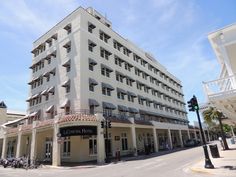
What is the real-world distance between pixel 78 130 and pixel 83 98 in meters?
5.72

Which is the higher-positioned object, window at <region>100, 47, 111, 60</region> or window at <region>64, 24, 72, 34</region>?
window at <region>64, 24, 72, 34</region>

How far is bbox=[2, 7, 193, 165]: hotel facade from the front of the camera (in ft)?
87.3

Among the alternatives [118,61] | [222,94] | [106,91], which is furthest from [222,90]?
[118,61]

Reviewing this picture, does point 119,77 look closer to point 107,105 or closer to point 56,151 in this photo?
point 107,105

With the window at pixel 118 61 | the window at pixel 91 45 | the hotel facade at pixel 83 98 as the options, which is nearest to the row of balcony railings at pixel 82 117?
the hotel facade at pixel 83 98

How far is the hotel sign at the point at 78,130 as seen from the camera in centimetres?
2370

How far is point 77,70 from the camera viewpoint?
97.4 ft

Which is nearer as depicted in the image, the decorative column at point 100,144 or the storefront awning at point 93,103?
the decorative column at point 100,144

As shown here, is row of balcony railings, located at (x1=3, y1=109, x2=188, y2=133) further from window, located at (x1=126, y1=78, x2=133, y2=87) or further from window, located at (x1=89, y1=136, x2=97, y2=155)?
window, located at (x1=126, y1=78, x2=133, y2=87)

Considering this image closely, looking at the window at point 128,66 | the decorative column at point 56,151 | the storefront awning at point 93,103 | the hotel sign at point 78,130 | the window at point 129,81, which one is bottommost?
the decorative column at point 56,151

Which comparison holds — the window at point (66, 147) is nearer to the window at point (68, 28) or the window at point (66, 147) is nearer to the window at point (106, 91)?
the window at point (106, 91)

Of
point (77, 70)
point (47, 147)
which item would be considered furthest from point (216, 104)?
point (47, 147)

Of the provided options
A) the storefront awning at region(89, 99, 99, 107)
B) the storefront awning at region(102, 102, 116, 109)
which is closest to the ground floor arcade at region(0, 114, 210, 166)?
A: the storefront awning at region(102, 102, 116, 109)

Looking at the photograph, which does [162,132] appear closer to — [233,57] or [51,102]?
[51,102]
